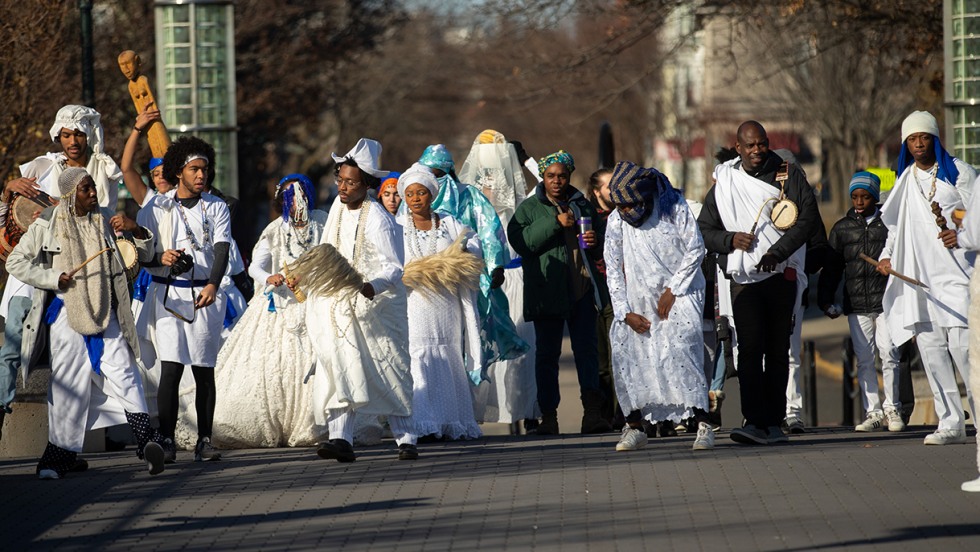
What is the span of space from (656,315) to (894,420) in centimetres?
264

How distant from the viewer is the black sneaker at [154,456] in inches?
420

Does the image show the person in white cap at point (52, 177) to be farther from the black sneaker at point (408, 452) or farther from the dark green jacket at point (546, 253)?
the dark green jacket at point (546, 253)

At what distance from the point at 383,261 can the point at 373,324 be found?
0.40 meters

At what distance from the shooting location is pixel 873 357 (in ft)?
44.9

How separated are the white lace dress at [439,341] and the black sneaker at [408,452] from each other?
1088mm

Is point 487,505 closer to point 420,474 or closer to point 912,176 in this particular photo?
point 420,474

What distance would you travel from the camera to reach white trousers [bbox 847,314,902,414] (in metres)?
13.3

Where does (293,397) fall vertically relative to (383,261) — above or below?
below

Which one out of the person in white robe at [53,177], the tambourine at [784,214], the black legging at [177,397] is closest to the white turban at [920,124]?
the tambourine at [784,214]

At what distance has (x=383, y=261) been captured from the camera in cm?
1125

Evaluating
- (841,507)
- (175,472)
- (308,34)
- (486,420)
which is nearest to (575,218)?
(486,420)

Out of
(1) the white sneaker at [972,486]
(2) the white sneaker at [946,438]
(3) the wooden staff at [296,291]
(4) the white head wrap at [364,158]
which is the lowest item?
(1) the white sneaker at [972,486]

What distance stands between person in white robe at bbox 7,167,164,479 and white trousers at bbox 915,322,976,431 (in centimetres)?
484

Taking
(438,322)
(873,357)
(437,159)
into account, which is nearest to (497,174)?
(437,159)
